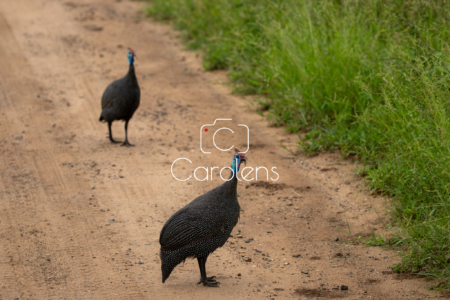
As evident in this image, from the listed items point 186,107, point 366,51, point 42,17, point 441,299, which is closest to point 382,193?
point 441,299

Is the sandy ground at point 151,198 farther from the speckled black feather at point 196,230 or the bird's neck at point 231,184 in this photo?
the bird's neck at point 231,184

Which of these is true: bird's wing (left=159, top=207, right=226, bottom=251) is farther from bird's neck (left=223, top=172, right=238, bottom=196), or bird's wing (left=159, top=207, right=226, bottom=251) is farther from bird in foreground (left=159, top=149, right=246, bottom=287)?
bird's neck (left=223, top=172, right=238, bottom=196)

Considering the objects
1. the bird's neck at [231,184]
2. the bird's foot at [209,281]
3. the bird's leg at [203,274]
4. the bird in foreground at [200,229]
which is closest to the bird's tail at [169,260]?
the bird in foreground at [200,229]

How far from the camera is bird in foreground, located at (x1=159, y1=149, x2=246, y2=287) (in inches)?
158

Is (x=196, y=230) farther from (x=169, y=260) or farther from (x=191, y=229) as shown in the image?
(x=169, y=260)

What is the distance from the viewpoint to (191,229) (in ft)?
13.1

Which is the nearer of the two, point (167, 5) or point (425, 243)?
point (425, 243)

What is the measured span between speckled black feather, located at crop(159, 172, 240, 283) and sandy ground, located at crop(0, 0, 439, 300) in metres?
0.30

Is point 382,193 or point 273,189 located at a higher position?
point 382,193

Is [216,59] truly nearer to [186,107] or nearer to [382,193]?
[186,107]

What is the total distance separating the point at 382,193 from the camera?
5363mm

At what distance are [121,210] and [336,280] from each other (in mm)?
2267

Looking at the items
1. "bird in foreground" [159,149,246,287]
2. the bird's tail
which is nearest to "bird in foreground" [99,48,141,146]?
"bird in foreground" [159,149,246,287]

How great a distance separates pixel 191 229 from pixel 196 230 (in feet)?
0.13
